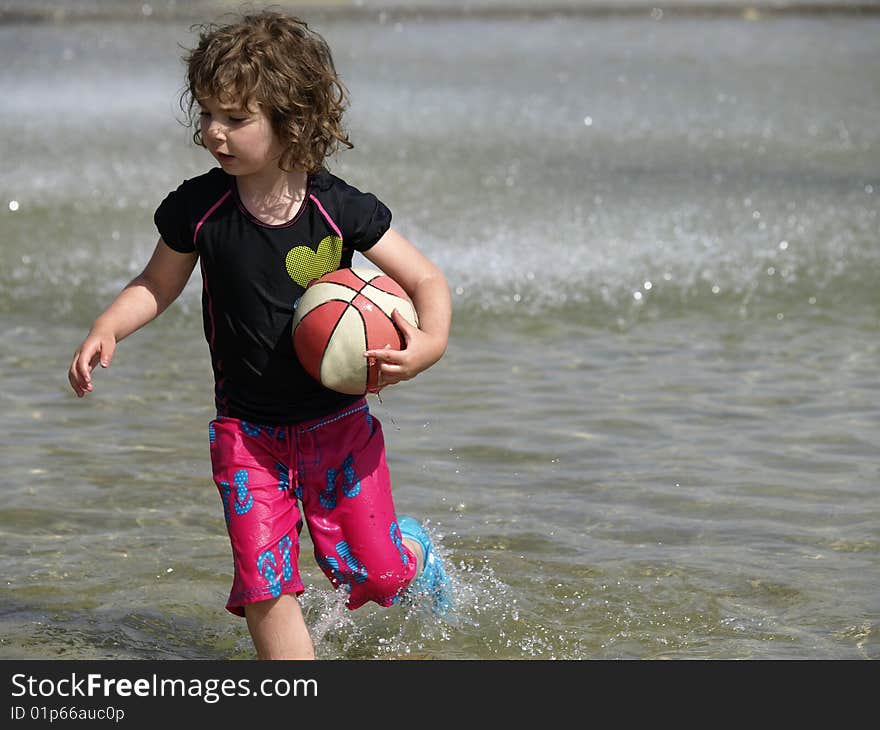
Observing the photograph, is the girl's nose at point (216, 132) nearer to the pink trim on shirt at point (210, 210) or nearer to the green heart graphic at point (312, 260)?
the pink trim on shirt at point (210, 210)

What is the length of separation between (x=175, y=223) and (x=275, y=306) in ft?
1.10

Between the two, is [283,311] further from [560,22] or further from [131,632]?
[560,22]

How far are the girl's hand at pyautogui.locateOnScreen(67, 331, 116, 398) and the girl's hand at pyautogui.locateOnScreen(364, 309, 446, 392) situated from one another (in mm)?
655

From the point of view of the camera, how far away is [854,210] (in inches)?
382

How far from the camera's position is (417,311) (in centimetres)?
394

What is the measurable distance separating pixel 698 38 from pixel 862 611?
13.6m

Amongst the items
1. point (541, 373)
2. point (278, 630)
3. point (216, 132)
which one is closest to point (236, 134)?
point (216, 132)

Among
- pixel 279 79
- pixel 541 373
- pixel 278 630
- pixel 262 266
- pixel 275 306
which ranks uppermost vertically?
pixel 279 79

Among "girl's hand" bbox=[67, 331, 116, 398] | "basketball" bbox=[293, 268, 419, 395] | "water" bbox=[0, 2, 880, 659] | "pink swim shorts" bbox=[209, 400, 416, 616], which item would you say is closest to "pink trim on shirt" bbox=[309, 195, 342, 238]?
"basketball" bbox=[293, 268, 419, 395]

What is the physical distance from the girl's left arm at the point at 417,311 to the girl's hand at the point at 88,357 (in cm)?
65

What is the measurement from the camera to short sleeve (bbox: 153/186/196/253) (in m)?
3.89

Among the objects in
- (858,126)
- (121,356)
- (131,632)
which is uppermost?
(858,126)

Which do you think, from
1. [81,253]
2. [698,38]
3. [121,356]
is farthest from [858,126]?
[121,356]

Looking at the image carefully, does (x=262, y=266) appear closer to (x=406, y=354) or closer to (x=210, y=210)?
(x=210, y=210)
